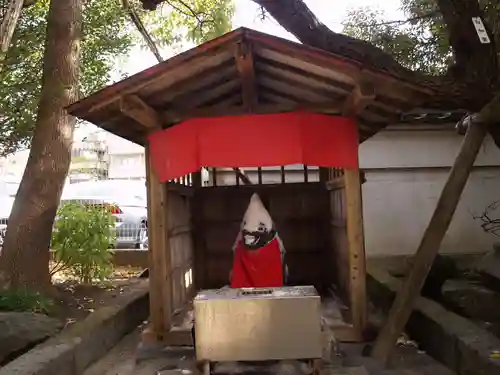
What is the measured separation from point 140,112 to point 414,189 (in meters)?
8.42

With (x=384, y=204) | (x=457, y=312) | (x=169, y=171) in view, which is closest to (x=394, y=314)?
(x=457, y=312)

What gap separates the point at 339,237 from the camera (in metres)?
8.11

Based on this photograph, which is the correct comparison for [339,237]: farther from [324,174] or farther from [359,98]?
[359,98]

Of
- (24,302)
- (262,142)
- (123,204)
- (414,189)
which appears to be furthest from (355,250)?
(123,204)

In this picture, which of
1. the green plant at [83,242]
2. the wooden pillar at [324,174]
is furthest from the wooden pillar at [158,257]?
the green plant at [83,242]

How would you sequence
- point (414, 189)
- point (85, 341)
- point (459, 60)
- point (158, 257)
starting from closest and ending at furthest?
point (85, 341) → point (158, 257) → point (459, 60) → point (414, 189)

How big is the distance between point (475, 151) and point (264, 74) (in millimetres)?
2655

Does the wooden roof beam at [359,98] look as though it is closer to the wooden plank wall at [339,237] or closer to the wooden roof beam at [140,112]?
the wooden plank wall at [339,237]

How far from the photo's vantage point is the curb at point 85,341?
527 cm

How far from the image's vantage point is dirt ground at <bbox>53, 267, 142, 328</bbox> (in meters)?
8.11

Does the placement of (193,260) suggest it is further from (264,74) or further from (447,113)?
(447,113)

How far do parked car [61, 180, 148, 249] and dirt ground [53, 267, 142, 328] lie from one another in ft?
6.24

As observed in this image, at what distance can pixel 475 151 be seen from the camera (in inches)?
249

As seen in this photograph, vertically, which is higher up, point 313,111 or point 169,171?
point 313,111
